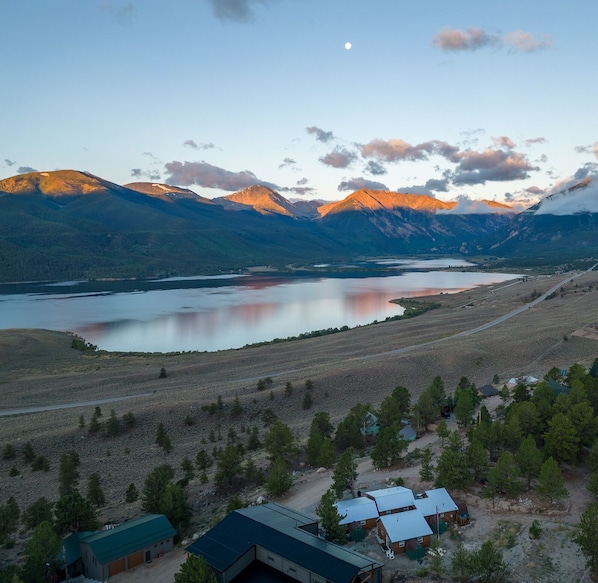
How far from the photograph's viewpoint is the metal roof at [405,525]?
18031 millimetres

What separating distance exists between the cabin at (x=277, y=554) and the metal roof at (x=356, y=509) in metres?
2.04


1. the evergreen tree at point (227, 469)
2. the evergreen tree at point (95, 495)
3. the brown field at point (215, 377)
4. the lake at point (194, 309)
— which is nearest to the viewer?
the evergreen tree at point (95, 495)

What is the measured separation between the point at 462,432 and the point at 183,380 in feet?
93.6

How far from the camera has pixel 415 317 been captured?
281 ft

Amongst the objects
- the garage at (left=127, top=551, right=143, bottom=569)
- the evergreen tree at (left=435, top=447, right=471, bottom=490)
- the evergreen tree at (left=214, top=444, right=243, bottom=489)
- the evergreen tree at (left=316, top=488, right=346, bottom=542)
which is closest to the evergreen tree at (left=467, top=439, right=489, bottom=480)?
the evergreen tree at (left=435, top=447, right=471, bottom=490)

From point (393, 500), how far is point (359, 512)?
1539mm

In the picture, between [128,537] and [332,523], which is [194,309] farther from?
[332,523]

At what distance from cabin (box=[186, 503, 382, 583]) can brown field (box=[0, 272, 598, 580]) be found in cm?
509

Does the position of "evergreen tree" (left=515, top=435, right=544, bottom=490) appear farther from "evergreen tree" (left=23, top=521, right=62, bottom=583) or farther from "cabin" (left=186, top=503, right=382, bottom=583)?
"evergreen tree" (left=23, top=521, right=62, bottom=583)

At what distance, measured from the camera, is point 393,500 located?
20.2 m

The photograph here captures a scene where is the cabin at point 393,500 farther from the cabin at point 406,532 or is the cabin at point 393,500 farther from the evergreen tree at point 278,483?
the evergreen tree at point 278,483

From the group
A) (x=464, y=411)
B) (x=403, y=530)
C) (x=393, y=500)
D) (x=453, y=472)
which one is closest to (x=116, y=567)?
(x=403, y=530)

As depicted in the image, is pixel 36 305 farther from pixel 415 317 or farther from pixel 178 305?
pixel 415 317

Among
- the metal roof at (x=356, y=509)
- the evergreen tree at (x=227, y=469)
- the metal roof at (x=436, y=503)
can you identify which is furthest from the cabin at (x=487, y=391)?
the evergreen tree at (x=227, y=469)
